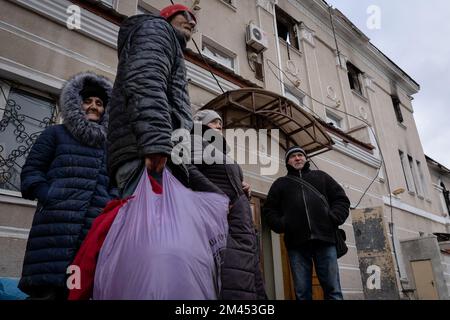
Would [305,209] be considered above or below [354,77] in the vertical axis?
below

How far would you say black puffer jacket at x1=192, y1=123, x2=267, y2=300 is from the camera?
1.96 meters

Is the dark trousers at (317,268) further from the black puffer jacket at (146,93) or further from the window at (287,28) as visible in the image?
the window at (287,28)

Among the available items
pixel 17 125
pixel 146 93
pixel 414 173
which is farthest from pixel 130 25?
pixel 414 173

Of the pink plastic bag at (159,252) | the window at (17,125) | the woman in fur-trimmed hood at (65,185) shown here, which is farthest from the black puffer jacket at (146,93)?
the window at (17,125)

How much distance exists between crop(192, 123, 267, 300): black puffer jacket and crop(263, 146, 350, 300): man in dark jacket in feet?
3.42

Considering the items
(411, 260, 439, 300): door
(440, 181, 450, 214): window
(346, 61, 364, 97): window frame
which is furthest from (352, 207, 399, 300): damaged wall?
(440, 181, 450, 214): window

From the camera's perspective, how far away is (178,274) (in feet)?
3.35

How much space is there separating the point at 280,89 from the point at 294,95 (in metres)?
1.19

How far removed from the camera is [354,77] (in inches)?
546

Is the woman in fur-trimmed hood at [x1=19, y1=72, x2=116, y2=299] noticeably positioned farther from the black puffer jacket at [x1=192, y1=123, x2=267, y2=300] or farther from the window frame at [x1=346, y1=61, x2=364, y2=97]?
the window frame at [x1=346, y1=61, x2=364, y2=97]

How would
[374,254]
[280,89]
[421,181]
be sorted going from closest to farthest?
[374,254] → [280,89] → [421,181]

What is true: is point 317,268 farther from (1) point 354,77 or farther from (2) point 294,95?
(1) point 354,77

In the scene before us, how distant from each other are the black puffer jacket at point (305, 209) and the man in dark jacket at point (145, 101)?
1.94 meters
